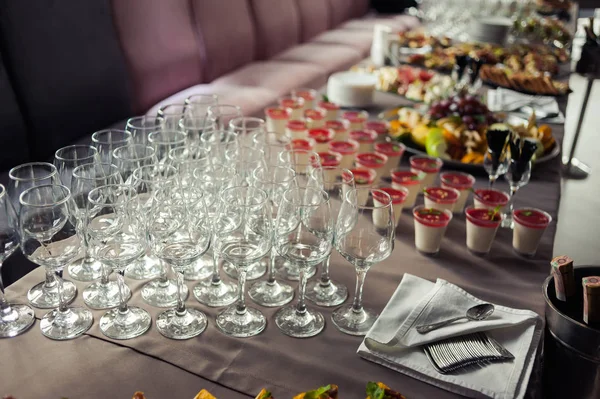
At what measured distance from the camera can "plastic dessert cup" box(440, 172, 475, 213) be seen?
61.2 inches

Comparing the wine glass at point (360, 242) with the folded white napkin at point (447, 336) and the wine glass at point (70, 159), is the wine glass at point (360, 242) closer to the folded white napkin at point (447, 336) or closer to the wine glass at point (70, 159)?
the folded white napkin at point (447, 336)

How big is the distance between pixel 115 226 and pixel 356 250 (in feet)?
1.49

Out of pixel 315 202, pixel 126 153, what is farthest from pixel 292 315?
pixel 126 153

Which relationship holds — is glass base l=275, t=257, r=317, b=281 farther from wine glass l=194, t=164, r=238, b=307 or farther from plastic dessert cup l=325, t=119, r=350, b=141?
plastic dessert cup l=325, t=119, r=350, b=141

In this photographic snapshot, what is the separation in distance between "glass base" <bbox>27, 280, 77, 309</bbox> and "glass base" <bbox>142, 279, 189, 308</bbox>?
0.48 ft

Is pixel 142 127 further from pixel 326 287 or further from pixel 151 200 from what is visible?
pixel 326 287

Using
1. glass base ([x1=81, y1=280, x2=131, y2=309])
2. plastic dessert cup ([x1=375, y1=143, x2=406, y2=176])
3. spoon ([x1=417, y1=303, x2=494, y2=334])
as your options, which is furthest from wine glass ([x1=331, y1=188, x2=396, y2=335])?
plastic dessert cup ([x1=375, y1=143, x2=406, y2=176])

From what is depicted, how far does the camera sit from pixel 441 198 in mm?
1485

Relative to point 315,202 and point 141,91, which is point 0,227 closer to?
point 315,202

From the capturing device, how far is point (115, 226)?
99cm

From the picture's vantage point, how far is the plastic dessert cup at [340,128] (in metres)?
1.91

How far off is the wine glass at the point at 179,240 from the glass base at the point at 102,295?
11cm

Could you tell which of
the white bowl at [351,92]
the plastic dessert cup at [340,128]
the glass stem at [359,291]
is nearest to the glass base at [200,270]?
the glass stem at [359,291]

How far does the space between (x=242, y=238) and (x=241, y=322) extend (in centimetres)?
16
